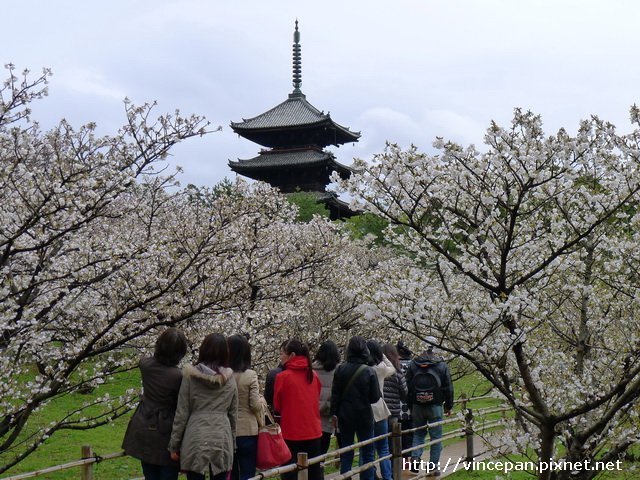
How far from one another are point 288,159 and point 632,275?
30.2 m

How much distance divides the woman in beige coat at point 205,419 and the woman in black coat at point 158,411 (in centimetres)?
10

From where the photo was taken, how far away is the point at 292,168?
35.3 meters

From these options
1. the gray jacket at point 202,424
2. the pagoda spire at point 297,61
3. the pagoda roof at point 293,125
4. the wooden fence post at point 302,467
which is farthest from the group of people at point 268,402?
the pagoda spire at point 297,61

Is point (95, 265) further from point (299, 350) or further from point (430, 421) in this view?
point (430, 421)

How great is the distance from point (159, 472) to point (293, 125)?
32179 mm

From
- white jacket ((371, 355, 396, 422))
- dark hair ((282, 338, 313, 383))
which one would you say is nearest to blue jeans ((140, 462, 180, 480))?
dark hair ((282, 338, 313, 383))

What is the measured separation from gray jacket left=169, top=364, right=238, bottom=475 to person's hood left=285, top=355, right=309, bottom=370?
1.45 metres

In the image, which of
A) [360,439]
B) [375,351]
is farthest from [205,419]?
[375,351]

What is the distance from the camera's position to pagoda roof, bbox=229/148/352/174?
34.4 m

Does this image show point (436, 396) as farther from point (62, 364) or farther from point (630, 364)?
point (62, 364)

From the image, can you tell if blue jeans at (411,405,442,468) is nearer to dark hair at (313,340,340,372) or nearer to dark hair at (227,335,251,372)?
dark hair at (313,340,340,372)

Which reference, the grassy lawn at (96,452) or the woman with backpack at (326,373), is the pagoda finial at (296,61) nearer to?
the grassy lawn at (96,452)

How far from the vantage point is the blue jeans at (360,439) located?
6.87 meters

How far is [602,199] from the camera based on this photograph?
191 inches
